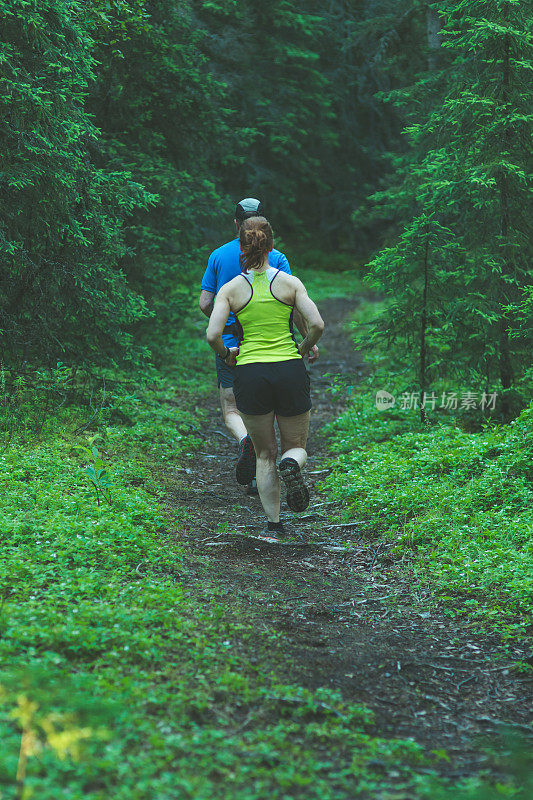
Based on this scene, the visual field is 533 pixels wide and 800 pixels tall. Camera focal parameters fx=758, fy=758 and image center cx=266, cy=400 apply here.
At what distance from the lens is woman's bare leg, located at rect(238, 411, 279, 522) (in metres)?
5.94

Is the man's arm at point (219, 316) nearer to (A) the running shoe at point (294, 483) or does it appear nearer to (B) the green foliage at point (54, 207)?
(A) the running shoe at point (294, 483)

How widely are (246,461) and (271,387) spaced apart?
1100 mm

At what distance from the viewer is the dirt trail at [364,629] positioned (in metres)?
3.77

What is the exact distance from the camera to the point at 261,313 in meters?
5.74

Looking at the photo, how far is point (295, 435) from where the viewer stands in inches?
239

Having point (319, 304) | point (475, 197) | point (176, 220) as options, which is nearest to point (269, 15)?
point (319, 304)

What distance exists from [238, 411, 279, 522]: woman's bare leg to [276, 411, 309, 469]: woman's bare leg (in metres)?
0.09

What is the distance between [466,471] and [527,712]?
339 cm

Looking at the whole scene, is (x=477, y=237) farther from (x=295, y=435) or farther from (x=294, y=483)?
(x=294, y=483)

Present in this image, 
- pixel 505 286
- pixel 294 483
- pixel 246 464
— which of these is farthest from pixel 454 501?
pixel 505 286

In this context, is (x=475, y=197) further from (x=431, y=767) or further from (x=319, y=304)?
(x=319, y=304)

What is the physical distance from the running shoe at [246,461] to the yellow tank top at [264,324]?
1.02m

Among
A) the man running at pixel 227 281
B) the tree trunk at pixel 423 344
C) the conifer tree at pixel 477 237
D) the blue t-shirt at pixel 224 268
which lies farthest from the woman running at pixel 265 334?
the tree trunk at pixel 423 344

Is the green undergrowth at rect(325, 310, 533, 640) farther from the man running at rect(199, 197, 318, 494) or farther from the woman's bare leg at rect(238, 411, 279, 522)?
the man running at rect(199, 197, 318, 494)
